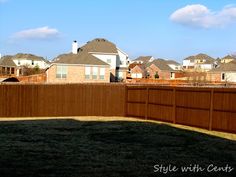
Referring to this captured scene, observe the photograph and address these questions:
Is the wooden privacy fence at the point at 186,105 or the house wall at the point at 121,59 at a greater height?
the house wall at the point at 121,59

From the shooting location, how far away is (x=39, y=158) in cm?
1080

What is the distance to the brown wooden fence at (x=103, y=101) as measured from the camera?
20.4 m

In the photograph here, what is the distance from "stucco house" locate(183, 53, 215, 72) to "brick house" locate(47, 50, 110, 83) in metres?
78.4

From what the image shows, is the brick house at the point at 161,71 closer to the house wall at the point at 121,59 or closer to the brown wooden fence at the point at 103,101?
the house wall at the point at 121,59

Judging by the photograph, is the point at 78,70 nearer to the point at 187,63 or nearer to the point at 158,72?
the point at 158,72

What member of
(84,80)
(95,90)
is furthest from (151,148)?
(84,80)

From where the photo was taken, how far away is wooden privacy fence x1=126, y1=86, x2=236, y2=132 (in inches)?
705

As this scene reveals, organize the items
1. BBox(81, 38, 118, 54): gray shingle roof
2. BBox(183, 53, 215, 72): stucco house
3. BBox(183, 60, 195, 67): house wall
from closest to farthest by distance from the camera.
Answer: BBox(81, 38, 118, 54): gray shingle roof < BBox(183, 53, 215, 72): stucco house < BBox(183, 60, 195, 67): house wall

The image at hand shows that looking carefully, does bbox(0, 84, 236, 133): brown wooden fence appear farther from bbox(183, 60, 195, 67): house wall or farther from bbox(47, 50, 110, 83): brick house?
bbox(183, 60, 195, 67): house wall

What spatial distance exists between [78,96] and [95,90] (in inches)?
44.2

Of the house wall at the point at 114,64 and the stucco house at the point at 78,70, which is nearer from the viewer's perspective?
the stucco house at the point at 78,70

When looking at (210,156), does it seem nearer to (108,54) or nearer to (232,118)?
(232,118)

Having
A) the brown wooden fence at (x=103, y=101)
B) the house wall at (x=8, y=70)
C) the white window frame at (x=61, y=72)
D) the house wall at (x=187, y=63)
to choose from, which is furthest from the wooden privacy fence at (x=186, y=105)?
the house wall at (x=187, y=63)

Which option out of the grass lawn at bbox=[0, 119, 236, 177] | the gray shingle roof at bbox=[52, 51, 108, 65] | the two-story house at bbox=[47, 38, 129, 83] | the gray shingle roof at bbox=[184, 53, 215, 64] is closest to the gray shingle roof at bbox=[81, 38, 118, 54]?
the two-story house at bbox=[47, 38, 129, 83]
